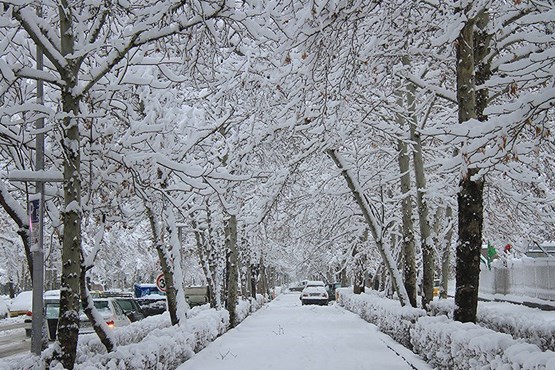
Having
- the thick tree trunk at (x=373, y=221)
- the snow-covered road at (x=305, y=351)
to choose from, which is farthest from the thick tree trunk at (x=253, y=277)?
the thick tree trunk at (x=373, y=221)

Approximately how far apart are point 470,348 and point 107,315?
13176 mm

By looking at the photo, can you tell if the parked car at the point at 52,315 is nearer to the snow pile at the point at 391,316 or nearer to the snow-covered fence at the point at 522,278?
the snow pile at the point at 391,316

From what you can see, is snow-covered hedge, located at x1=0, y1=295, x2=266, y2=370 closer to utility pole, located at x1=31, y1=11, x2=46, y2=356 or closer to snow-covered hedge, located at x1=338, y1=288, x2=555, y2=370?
utility pole, located at x1=31, y1=11, x2=46, y2=356

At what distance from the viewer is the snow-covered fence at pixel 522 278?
2734 cm

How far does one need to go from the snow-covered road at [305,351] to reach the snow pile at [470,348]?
1.87 ft

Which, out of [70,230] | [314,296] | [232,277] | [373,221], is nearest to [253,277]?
[314,296]

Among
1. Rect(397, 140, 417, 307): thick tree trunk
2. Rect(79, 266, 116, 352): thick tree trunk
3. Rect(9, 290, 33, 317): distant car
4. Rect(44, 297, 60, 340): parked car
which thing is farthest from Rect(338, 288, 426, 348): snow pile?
Rect(9, 290, 33, 317): distant car

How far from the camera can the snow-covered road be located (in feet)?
40.8

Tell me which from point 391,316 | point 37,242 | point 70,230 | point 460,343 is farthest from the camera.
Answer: point 391,316

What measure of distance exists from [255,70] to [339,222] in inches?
484

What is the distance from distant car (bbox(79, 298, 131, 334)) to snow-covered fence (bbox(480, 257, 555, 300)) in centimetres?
1799

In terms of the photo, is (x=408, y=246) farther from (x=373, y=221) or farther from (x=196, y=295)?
(x=196, y=295)

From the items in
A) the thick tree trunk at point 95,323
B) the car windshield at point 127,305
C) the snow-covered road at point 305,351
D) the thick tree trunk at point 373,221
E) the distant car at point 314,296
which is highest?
the thick tree trunk at point 373,221

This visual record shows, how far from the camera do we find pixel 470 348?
8.37 meters
